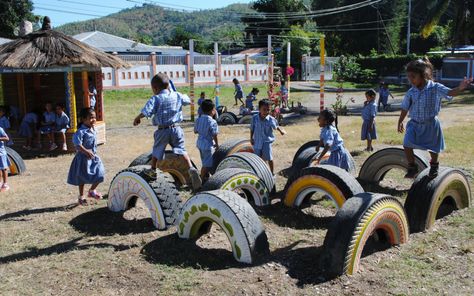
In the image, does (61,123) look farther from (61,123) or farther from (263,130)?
(263,130)

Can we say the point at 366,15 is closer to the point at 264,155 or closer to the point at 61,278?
the point at 264,155

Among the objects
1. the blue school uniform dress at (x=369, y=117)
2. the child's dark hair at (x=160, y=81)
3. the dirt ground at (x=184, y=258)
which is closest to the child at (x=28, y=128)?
the dirt ground at (x=184, y=258)

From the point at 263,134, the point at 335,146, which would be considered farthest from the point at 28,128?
the point at 335,146

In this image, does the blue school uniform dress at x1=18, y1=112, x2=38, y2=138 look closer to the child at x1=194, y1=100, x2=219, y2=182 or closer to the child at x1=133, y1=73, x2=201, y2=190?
the child at x1=194, y1=100, x2=219, y2=182

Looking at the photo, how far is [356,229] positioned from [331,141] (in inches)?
121

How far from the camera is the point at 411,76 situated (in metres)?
6.24

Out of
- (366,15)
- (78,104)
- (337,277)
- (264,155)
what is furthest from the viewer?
(366,15)

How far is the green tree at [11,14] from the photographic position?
40000 millimetres

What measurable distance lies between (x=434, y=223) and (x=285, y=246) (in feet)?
6.99

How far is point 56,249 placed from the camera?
6.06 m

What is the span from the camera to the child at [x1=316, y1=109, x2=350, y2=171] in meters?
8.12

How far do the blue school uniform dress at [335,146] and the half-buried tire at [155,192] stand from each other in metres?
2.68

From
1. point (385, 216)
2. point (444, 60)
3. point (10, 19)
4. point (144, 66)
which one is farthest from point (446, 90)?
point (10, 19)

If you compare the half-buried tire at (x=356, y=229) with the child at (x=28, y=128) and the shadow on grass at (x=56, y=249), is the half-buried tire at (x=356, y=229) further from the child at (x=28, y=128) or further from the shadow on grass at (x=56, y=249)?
the child at (x=28, y=128)
